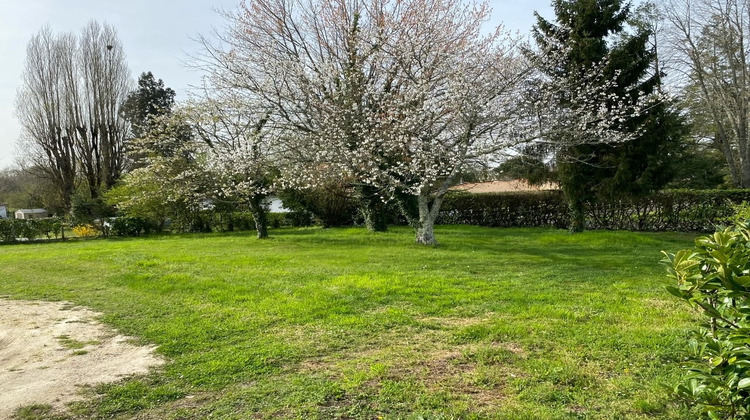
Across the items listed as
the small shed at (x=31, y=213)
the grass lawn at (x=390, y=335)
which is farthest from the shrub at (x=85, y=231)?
the small shed at (x=31, y=213)

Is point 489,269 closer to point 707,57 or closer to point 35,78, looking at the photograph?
point 707,57

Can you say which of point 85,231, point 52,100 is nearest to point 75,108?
point 52,100

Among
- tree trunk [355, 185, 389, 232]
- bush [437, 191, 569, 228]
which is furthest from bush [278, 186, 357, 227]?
bush [437, 191, 569, 228]

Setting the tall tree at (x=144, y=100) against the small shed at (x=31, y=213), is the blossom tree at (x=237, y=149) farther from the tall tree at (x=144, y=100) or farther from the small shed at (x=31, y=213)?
the small shed at (x=31, y=213)

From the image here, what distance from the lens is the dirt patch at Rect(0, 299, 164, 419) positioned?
3.03 meters

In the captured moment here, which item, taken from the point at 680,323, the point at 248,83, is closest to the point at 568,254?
the point at 680,323

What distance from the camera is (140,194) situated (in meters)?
16.5

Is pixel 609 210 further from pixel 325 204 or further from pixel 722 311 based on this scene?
pixel 722 311

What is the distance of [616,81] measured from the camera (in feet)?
40.3

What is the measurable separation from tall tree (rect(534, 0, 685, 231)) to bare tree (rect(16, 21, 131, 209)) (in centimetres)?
2177

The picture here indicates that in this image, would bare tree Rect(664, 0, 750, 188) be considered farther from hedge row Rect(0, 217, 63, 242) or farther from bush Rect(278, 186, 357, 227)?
hedge row Rect(0, 217, 63, 242)

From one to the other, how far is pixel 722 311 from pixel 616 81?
12307mm

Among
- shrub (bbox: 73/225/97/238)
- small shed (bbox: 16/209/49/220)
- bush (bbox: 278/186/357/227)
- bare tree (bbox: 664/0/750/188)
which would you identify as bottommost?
shrub (bbox: 73/225/97/238)

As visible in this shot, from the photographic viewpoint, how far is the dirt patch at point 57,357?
9.95 ft
